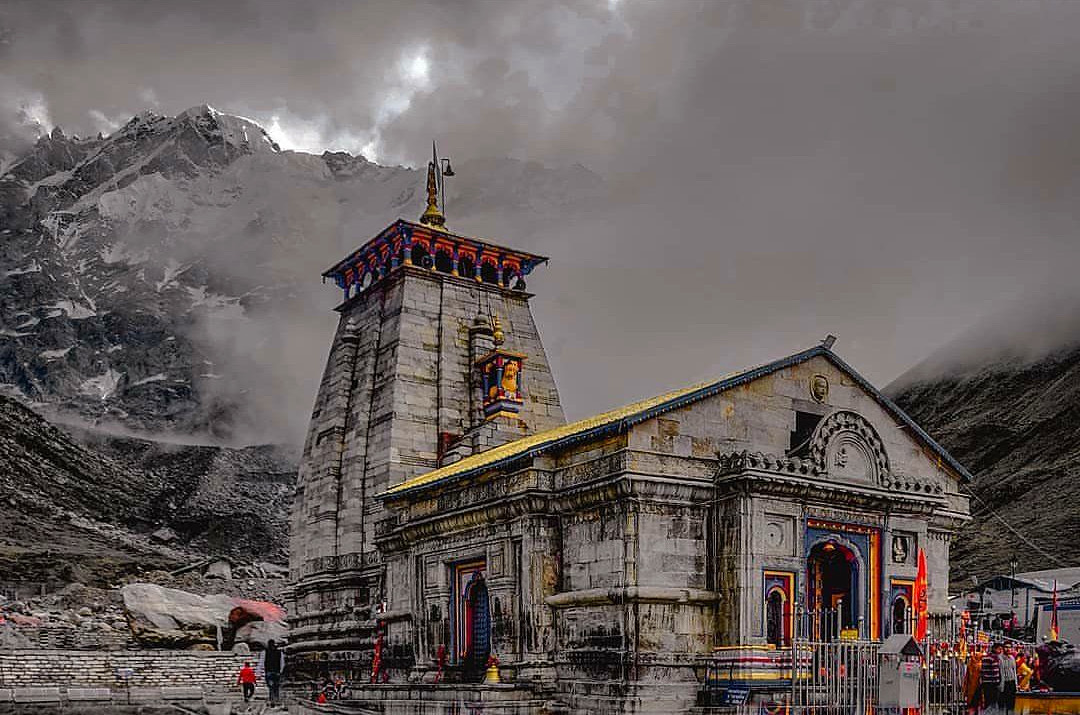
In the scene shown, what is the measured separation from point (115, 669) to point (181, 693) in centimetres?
224

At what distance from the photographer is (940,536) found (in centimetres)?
2873

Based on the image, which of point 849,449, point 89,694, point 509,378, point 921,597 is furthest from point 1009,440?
point 89,694

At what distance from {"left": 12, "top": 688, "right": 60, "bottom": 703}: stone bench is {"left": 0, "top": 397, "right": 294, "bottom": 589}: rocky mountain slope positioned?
3308cm

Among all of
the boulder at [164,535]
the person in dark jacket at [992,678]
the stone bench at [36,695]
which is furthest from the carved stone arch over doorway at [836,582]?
the boulder at [164,535]

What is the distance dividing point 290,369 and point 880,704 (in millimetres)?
94566

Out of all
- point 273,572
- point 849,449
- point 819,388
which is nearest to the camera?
point 849,449

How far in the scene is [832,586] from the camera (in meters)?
24.9

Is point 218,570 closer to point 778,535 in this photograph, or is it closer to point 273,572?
point 273,572

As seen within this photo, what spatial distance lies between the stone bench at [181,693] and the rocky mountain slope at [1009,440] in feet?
114

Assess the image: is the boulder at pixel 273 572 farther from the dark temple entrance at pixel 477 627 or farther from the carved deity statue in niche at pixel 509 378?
the dark temple entrance at pixel 477 627

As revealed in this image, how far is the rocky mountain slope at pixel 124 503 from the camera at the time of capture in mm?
70375

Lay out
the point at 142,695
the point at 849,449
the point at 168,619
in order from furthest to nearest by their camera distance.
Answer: the point at 168,619
the point at 142,695
the point at 849,449

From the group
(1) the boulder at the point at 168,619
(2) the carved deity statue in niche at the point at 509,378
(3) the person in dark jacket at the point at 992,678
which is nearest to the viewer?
(3) the person in dark jacket at the point at 992,678

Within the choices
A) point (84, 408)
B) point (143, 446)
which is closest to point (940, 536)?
point (143, 446)
